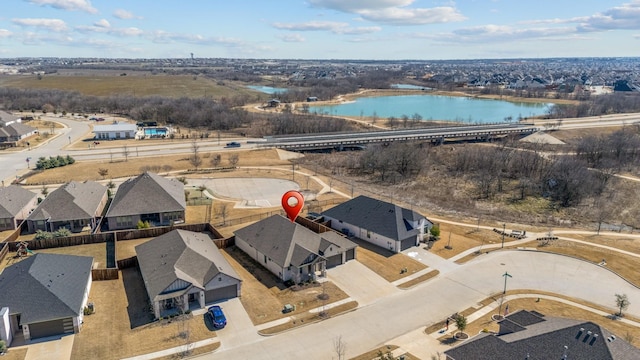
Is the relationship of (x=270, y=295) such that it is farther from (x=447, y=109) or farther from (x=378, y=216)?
(x=447, y=109)

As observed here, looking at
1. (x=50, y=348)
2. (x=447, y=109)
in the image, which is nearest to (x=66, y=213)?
(x=50, y=348)

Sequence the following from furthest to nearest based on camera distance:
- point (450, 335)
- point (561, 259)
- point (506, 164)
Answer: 1. point (506, 164)
2. point (561, 259)
3. point (450, 335)

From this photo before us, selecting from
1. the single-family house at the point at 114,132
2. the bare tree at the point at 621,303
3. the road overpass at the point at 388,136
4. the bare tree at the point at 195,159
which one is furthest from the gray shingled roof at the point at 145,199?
the single-family house at the point at 114,132

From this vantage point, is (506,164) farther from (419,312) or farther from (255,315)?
(255,315)

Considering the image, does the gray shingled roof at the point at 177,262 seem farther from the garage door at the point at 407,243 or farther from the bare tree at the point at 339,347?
the garage door at the point at 407,243

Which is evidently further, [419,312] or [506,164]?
[506,164]

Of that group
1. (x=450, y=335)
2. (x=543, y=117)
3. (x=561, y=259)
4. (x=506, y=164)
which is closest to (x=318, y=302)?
(x=450, y=335)

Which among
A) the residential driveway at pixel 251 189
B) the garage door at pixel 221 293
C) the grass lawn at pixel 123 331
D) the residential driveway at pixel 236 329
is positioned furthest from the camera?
the residential driveway at pixel 251 189
